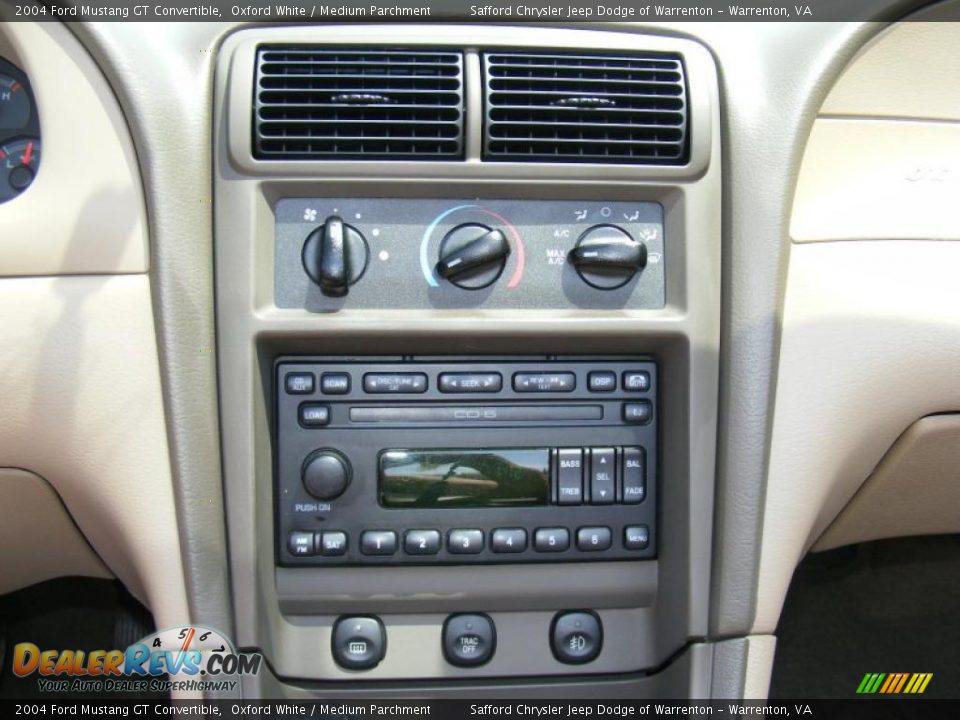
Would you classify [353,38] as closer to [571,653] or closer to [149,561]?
[149,561]

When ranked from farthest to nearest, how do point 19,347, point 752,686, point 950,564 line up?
point 950,564, point 752,686, point 19,347

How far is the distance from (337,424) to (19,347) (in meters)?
0.39

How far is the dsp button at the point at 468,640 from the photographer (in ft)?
3.89

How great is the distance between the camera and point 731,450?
1115 mm

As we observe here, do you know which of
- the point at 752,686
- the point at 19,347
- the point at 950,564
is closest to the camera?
the point at 19,347

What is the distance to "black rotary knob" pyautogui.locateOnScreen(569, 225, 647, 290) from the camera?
110 centimetres

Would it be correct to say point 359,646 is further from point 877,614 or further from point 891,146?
point 877,614

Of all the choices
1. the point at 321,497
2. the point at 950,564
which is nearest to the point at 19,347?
the point at 321,497

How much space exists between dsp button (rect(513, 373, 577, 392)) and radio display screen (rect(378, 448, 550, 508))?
0.08m

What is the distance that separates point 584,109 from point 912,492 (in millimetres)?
831

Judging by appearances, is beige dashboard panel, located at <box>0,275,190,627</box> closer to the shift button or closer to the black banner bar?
the black banner bar

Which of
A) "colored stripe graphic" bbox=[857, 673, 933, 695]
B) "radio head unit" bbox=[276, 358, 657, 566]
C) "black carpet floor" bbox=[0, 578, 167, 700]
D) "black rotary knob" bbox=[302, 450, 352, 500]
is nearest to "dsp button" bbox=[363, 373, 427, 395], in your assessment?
"radio head unit" bbox=[276, 358, 657, 566]

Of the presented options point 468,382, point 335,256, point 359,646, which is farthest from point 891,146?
point 359,646

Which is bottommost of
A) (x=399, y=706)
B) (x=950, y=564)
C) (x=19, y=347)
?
(x=950, y=564)
